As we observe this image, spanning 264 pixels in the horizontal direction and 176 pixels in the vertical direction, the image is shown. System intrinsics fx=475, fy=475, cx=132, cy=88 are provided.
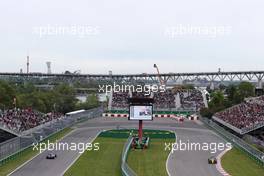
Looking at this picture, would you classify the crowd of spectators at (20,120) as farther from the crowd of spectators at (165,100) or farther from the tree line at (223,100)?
the crowd of spectators at (165,100)

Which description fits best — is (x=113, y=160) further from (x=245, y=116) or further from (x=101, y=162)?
(x=245, y=116)

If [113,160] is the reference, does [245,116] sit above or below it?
above

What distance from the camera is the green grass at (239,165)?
35.2 meters

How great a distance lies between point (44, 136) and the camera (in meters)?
52.2

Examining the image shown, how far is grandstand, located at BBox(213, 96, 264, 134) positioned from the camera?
2227 inches

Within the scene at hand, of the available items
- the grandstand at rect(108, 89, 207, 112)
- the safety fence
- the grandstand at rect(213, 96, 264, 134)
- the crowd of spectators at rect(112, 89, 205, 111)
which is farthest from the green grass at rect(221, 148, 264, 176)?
the crowd of spectators at rect(112, 89, 205, 111)

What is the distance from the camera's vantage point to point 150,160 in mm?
40469

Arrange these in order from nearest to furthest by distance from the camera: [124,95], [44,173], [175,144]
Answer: [44,173], [175,144], [124,95]

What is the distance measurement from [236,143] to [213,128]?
19.2m

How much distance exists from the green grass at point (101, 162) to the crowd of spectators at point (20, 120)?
28.5 feet

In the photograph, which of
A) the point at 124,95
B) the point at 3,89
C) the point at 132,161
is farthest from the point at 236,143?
the point at 124,95

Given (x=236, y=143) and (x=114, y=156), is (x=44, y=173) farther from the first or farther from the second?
(x=236, y=143)

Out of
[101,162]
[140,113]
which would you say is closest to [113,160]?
[101,162]

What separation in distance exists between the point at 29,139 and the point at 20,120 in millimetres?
8093
